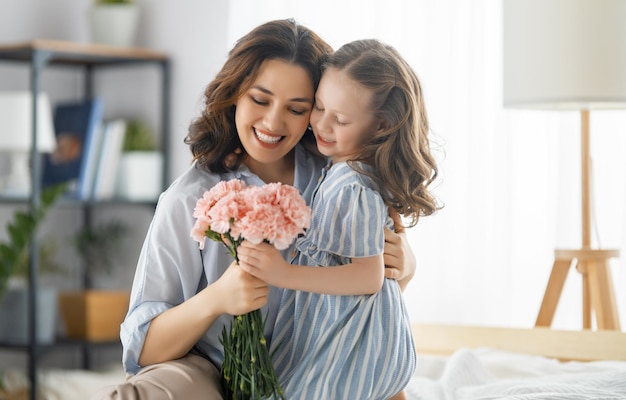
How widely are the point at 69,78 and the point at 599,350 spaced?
2719 millimetres

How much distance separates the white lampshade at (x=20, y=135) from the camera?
3.62m

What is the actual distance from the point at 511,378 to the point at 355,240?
877 millimetres

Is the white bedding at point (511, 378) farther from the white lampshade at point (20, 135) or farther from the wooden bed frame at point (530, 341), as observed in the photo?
the white lampshade at point (20, 135)

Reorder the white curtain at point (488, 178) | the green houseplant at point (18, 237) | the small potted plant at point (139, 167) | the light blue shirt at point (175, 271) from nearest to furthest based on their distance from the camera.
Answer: the light blue shirt at point (175, 271) → the white curtain at point (488, 178) → the green houseplant at point (18, 237) → the small potted plant at point (139, 167)

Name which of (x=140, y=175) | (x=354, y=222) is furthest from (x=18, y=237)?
(x=354, y=222)

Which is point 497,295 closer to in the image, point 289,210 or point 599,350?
point 599,350

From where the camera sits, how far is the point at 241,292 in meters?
1.62

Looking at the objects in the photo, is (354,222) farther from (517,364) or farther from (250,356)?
(517,364)

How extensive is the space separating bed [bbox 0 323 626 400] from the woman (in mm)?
350

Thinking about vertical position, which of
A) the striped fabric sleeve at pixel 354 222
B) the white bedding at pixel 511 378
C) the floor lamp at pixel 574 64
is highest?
the floor lamp at pixel 574 64

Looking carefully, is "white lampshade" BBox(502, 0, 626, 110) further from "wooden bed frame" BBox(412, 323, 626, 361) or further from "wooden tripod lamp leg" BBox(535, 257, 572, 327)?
"wooden bed frame" BBox(412, 323, 626, 361)

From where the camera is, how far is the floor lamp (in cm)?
269

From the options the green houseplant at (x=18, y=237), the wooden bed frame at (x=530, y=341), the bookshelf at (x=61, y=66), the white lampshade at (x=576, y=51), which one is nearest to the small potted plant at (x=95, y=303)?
the bookshelf at (x=61, y=66)

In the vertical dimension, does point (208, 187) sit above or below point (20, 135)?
below
